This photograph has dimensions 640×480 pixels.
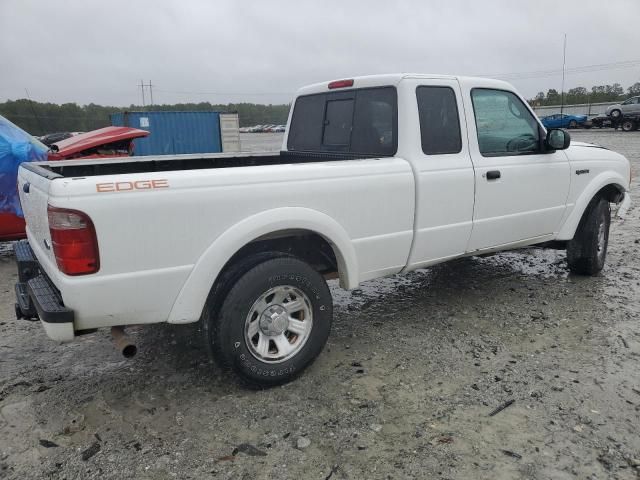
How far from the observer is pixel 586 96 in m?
67.0

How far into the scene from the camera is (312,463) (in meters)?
2.70

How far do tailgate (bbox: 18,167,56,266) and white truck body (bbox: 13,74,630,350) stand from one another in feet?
0.06

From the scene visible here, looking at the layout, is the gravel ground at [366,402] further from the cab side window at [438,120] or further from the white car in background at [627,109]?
the white car in background at [627,109]

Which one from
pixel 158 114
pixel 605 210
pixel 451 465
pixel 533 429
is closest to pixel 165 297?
pixel 451 465

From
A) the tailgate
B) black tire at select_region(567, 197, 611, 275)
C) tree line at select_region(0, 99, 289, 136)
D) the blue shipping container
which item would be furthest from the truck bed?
tree line at select_region(0, 99, 289, 136)

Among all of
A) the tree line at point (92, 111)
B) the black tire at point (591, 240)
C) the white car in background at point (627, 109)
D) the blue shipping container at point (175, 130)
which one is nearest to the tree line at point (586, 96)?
the tree line at point (92, 111)

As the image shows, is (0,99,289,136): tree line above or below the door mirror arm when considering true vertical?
above

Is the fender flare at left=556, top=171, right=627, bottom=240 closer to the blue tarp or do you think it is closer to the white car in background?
the blue tarp

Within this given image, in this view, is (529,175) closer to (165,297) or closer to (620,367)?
(620,367)

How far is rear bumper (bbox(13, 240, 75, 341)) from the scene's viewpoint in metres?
2.74

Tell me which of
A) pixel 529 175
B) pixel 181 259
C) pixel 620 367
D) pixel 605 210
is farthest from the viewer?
pixel 605 210

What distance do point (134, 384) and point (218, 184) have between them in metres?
1.53

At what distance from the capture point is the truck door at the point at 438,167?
3914 millimetres

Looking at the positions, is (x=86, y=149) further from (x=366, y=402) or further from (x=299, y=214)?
(x=366, y=402)
